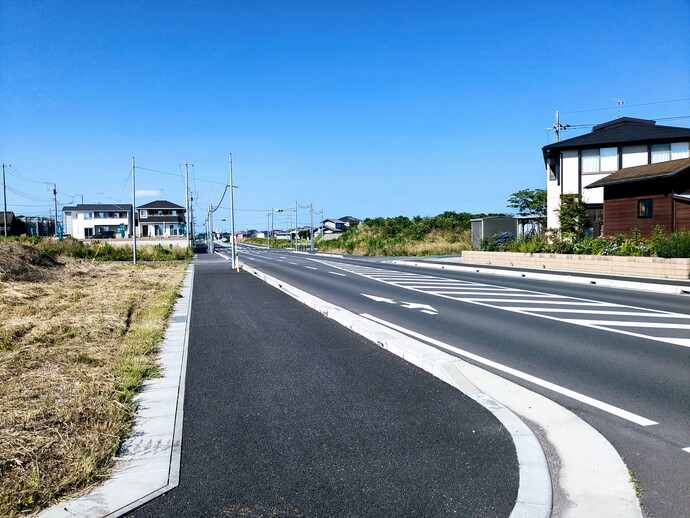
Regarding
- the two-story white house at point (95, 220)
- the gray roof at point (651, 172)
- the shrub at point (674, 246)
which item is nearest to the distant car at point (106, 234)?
the two-story white house at point (95, 220)

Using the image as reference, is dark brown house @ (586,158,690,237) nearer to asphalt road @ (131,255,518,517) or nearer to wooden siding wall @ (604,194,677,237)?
wooden siding wall @ (604,194,677,237)

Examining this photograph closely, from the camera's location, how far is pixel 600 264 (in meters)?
21.4

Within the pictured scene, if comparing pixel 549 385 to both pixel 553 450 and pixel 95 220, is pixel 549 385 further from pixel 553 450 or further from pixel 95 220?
pixel 95 220

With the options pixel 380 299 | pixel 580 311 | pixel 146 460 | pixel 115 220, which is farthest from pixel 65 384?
pixel 115 220

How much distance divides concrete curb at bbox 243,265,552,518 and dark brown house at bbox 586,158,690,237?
20.8m

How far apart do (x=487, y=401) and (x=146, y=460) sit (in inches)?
134

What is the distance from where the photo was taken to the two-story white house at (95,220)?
8225 cm

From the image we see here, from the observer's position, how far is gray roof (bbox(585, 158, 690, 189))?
77.6 ft

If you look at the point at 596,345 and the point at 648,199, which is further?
the point at 648,199

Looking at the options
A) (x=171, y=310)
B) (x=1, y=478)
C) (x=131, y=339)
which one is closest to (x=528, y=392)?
(x=1, y=478)

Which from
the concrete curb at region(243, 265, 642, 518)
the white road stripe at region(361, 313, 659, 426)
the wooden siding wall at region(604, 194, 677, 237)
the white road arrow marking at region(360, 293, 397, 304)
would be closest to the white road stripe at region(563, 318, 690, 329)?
the white road stripe at region(361, 313, 659, 426)

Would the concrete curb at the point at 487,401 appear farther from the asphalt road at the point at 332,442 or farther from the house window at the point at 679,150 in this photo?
the house window at the point at 679,150

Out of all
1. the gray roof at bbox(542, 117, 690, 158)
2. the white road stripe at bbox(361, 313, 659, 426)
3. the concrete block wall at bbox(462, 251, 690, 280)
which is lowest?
the white road stripe at bbox(361, 313, 659, 426)

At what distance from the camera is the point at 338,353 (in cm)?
780
